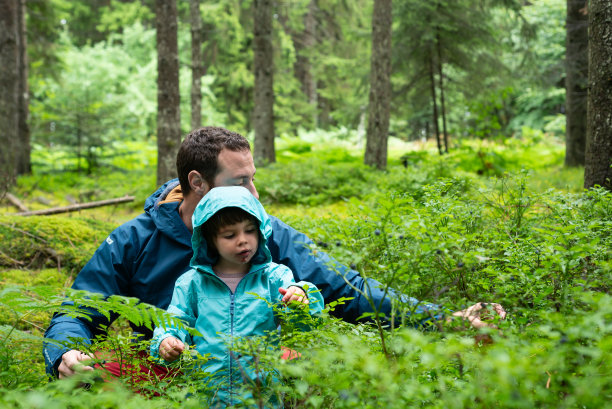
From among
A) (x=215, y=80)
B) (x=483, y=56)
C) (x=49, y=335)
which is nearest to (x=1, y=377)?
(x=49, y=335)

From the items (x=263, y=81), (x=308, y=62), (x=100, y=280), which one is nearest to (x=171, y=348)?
(x=100, y=280)

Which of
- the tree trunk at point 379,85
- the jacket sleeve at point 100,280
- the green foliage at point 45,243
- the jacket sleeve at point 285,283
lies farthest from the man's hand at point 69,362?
the tree trunk at point 379,85

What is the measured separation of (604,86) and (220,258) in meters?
3.49

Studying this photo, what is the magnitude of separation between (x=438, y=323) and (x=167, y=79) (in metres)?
8.94

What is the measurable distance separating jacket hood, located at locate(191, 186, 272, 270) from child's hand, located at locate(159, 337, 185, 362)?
1.68 ft

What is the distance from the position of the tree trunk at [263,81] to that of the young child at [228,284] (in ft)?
30.4

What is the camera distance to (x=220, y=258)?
2814mm

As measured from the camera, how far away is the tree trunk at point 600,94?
399 centimetres

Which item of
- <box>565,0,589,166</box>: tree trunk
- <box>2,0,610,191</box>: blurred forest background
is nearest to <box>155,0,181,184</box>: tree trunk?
<box>2,0,610,191</box>: blurred forest background

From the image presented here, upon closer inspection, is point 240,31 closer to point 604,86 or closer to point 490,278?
point 604,86

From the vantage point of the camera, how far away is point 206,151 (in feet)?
10.7

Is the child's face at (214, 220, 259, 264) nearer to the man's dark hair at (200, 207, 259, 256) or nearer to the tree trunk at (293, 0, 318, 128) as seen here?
the man's dark hair at (200, 207, 259, 256)

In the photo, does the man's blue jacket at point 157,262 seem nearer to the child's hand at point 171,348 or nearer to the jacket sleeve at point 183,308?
the jacket sleeve at point 183,308

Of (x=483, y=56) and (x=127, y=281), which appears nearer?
(x=127, y=281)
